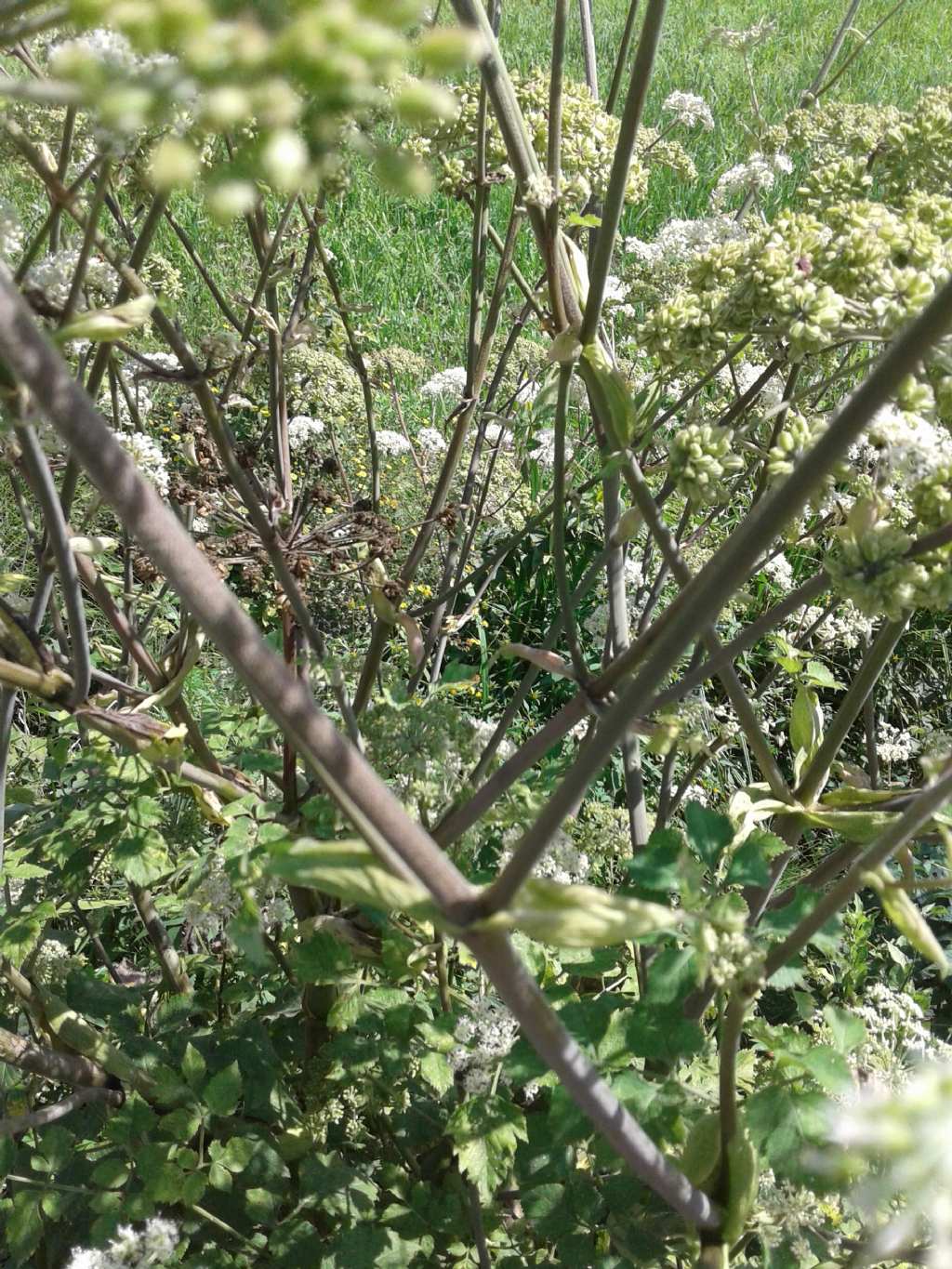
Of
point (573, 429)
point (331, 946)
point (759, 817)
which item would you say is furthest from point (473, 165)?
point (573, 429)

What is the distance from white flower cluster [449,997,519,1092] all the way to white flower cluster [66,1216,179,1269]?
1.48 feet

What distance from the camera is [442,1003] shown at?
65.5 inches

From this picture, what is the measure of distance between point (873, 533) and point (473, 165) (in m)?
1.11

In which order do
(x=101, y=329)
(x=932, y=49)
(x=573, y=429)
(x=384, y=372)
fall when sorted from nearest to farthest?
(x=101, y=329) → (x=384, y=372) → (x=573, y=429) → (x=932, y=49)

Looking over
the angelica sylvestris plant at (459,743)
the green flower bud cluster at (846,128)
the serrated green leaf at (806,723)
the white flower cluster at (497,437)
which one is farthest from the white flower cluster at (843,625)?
the white flower cluster at (497,437)

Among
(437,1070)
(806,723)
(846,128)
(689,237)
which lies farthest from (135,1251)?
(846,128)

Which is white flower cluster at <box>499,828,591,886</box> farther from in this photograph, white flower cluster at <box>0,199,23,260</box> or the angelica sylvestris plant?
white flower cluster at <box>0,199,23,260</box>

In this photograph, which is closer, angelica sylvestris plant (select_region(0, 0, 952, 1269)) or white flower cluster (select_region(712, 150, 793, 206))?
angelica sylvestris plant (select_region(0, 0, 952, 1269))

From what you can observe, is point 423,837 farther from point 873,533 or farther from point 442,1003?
point 442,1003

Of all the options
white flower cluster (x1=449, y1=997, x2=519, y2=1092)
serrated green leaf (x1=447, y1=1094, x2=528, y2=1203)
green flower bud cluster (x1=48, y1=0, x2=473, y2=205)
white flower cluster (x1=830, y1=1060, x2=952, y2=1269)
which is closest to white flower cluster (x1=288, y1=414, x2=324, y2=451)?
white flower cluster (x1=449, y1=997, x2=519, y2=1092)

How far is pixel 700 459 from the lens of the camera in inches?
48.9

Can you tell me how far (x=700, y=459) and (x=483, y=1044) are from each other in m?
0.87

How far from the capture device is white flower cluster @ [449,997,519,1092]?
1.51 meters

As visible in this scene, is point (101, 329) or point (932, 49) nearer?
point (101, 329)
